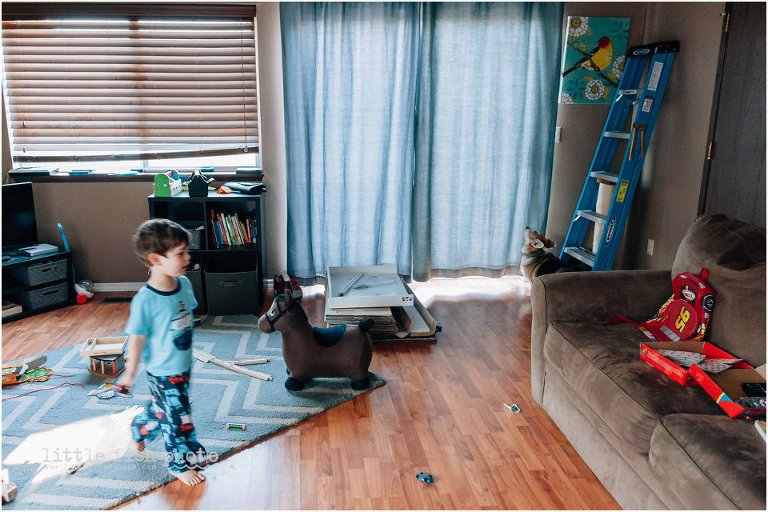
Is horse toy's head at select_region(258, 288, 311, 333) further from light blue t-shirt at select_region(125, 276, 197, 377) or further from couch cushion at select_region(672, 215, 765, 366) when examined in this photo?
couch cushion at select_region(672, 215, 765, 366)

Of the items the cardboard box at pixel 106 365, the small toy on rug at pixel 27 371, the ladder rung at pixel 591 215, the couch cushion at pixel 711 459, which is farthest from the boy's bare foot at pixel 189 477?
the ladder rung at pixel 591 215

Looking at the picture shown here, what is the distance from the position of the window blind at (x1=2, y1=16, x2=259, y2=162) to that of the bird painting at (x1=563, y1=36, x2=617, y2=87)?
2172mm

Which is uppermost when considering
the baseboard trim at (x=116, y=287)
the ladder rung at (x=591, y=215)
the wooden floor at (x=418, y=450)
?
the ladder rung at (x=591, y=215)

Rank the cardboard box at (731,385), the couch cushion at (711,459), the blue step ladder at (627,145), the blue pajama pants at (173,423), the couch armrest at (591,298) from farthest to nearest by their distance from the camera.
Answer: the blue step ladder at (627,145)
the couch armrest at (591,298)
the blue pajama pants at (173,423)
the cardboard box at (731,385)
the couch cushion at (711,459)

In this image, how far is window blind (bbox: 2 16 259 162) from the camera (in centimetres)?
407

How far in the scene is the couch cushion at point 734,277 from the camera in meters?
2.29

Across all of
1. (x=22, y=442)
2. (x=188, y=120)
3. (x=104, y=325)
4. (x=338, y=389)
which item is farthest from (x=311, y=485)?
(x=188, y=120)

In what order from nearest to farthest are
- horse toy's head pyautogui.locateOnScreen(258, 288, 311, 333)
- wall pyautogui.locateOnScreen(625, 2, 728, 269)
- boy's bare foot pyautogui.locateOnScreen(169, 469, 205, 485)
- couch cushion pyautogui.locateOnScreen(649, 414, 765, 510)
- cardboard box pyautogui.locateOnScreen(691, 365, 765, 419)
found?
couch cushion pyautogui.locateOnScreen(649, 414, 765, 510), cardboard box pyautogui.locateOnScreen(691, 365, 765, 419), boy's bare foot pyautogui.locateOnScreen(169, 469, 205, 485), horse toy's head pyautogui.locateOnScreen(258, 288, 311, 333), wall pyautogui.locateOnScreen(625, 2, 728, 269)

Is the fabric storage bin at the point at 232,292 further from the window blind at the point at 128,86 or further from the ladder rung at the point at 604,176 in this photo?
the ladder rung at the point at 604,176

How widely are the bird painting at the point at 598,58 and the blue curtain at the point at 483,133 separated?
17cm

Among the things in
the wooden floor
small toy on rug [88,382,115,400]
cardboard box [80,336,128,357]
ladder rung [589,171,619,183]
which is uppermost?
ladder rung [589,171,619,183]

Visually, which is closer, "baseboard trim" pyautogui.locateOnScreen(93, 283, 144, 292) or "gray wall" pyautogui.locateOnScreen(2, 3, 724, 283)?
"gray wall" pyautogui.locateOnScreen(2, 3, 724, 283)

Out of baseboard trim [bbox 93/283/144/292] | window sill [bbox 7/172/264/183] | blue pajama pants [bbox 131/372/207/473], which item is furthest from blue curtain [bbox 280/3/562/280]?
blue pajama pants [bbox 131/372/207/473]

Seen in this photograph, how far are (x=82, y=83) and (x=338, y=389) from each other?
270cm
